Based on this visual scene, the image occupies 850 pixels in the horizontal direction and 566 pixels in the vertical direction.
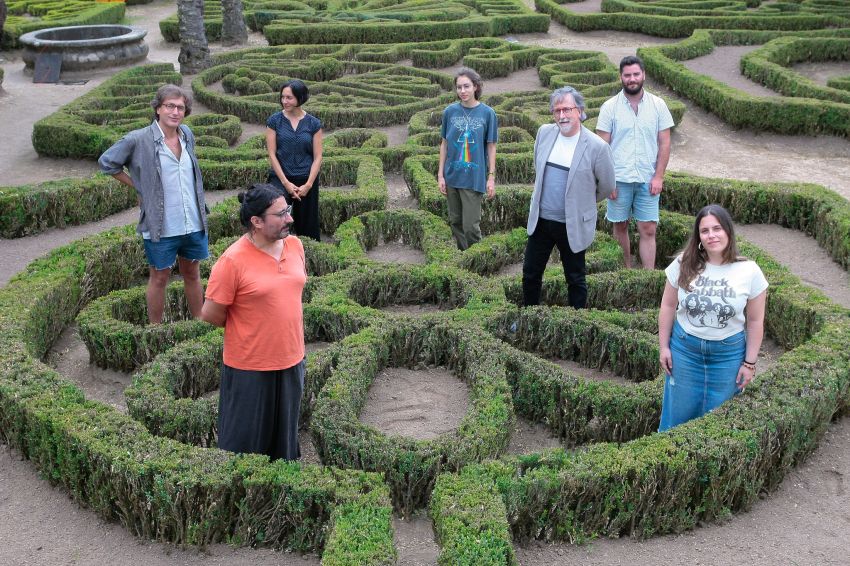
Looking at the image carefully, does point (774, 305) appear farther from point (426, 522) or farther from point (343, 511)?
point (343, 511)

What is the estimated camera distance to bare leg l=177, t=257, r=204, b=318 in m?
7.84

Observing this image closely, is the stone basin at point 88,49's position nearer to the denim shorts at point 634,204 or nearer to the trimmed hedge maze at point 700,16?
the trimmed hedge maze at point 700,16

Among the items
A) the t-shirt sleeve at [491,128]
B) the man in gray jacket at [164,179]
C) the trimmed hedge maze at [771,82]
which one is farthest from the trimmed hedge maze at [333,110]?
the man in gray jacket at [164,179]

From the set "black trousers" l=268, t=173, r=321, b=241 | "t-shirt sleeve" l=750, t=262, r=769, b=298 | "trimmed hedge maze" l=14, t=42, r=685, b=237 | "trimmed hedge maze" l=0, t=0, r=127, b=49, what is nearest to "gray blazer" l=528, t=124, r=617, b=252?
"t-shirt sleeve" l=750, t=262, r=769, b=298

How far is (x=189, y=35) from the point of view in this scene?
18.0m

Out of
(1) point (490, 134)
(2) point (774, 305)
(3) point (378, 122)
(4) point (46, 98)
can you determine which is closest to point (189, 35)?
(4) point (46, 98)

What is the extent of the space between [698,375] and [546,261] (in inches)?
86.1

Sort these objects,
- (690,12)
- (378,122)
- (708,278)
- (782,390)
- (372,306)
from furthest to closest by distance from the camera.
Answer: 1. (690,12)
2. (378,122)
3. (372,306)
4. (782,390)
5. (708,278)

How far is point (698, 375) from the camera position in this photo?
597 cm

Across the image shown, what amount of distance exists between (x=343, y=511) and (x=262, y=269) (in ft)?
4.48

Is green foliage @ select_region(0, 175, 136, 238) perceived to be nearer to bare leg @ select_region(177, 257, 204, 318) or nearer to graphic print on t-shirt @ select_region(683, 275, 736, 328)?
bare leg @ select_region(177, 257, 204, 318)

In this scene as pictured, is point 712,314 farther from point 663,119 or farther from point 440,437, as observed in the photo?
point 663,119

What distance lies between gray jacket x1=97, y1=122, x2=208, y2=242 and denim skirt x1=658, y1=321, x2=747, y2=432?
3847 mm

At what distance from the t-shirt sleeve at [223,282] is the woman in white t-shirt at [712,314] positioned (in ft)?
8.23
